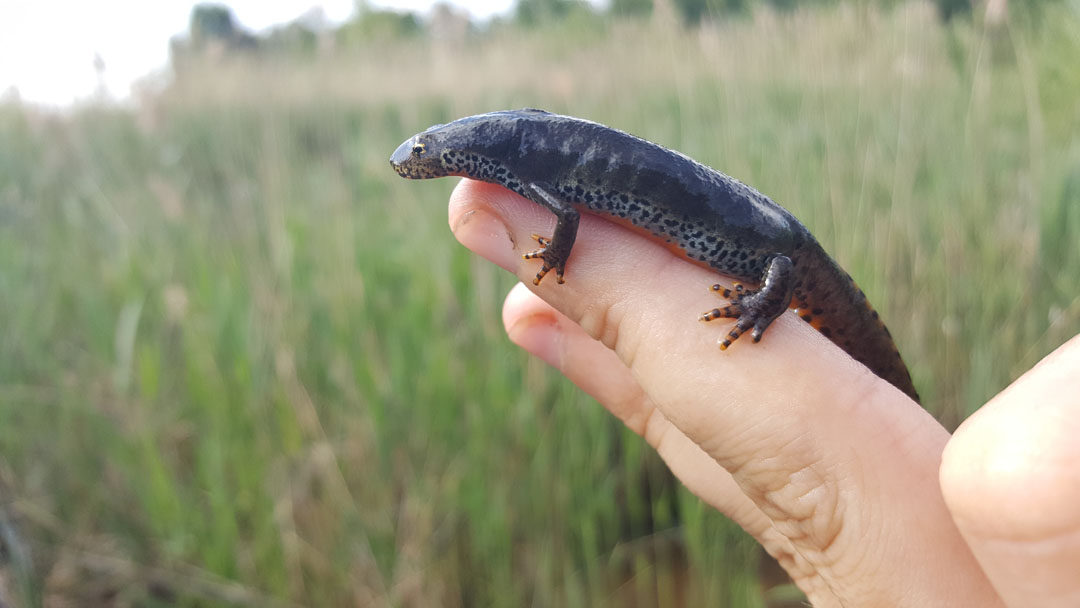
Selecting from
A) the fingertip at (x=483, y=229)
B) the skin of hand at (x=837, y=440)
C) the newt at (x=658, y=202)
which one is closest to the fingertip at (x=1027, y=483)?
the skin of hand at (x=837, y=440)

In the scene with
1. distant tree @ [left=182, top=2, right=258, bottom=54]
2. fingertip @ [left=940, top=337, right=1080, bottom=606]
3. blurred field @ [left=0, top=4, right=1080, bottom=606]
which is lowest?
blurred field @ [left=0, top=4, right=1080, bottom=606]

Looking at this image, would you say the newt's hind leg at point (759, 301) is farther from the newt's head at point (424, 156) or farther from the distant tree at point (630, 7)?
the distant tree at point (630, 7)

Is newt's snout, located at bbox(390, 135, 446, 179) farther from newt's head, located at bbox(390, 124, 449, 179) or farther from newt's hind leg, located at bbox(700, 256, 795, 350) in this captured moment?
newt's hind leg, located at bbox(700, 256, 795, 350)

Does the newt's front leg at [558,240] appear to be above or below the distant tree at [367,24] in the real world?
below

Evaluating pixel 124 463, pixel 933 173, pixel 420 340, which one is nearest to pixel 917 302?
pixel 933 173

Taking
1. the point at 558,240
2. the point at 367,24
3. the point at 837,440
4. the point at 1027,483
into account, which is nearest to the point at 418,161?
the point at 558,240

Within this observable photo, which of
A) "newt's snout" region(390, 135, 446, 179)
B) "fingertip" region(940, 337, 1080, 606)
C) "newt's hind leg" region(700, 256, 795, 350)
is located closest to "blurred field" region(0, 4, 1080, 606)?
"newt's snout" region(390, 135, 446, 179)

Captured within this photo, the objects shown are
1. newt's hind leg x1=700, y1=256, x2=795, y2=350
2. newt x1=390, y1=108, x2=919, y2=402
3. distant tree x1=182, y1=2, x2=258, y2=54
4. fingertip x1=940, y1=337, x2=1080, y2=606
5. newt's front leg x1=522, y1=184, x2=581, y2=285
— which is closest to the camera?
fingertip x1=940, y1=337, x2=1080, y2=606
